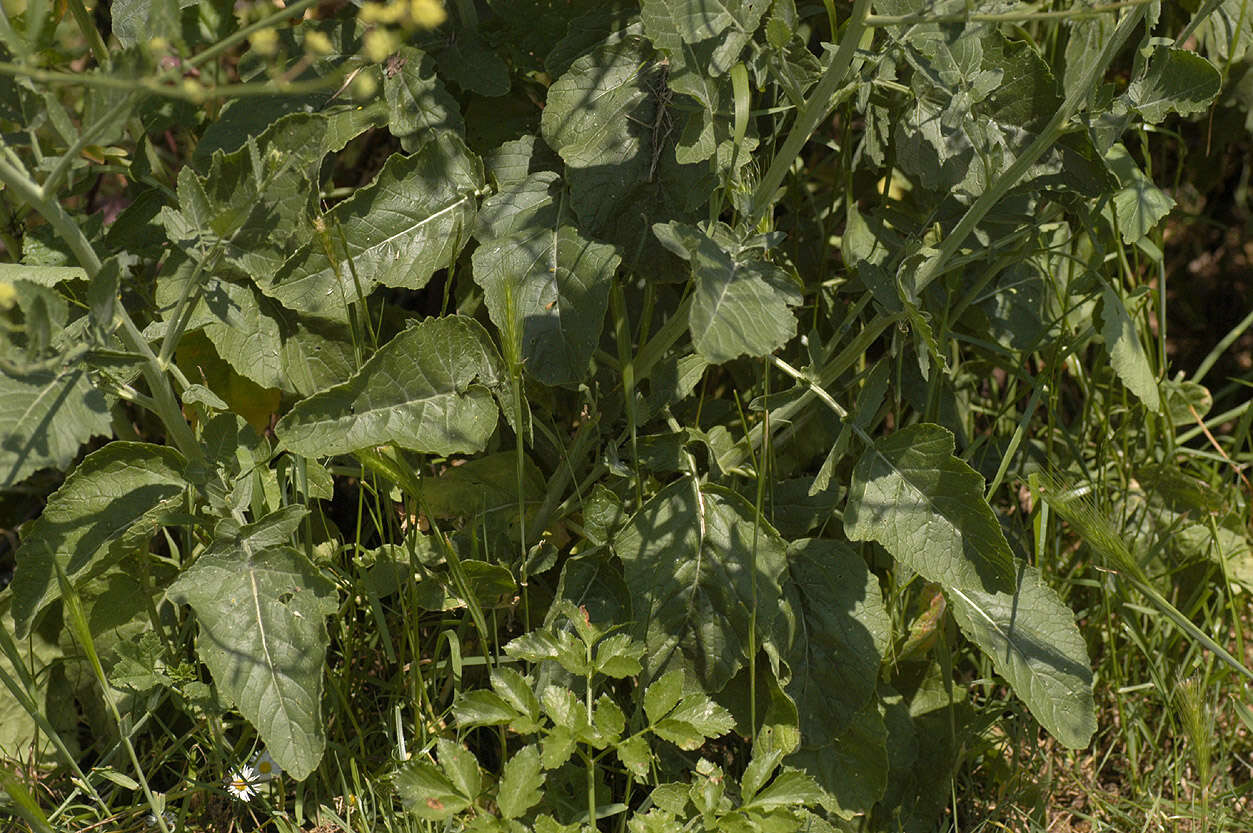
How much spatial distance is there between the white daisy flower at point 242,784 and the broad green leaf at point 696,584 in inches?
26.3

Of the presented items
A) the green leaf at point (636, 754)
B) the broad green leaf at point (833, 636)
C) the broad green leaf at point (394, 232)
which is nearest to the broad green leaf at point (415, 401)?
the broad green leaf at point (394, 232)

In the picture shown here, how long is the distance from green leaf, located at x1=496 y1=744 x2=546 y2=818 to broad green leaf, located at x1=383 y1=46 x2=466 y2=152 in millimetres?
1020

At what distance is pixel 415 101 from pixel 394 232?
0.24 metres

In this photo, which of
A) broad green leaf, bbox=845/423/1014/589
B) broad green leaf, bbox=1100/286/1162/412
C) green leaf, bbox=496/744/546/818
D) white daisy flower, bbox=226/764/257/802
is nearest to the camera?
green leaf, bbox=496/744/546/818

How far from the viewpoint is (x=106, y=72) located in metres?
1.50

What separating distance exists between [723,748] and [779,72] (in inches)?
44.4

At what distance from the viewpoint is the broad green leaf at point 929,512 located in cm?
179

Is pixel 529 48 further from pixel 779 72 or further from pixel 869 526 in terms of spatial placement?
pixel 869 526

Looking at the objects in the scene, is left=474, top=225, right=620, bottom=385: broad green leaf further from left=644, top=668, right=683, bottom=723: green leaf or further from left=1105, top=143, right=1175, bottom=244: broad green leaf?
left=1105, top=143, right=1175, bottom=244: broad green leaf

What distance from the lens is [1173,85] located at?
1.82m

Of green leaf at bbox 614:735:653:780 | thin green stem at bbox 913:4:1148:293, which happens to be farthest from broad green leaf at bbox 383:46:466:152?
green leaf at bbox 614:735:653:780

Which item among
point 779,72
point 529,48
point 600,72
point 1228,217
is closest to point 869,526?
point 779,72

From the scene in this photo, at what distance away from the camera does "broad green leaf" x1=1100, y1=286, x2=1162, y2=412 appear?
215 cm

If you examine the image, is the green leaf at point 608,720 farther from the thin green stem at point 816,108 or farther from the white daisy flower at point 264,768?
the thin green stem at point 816,108
